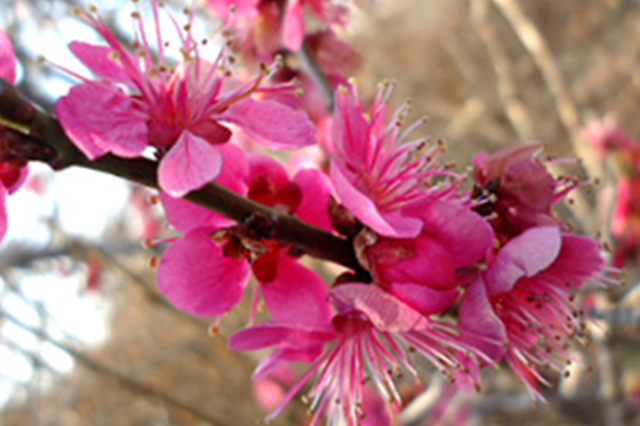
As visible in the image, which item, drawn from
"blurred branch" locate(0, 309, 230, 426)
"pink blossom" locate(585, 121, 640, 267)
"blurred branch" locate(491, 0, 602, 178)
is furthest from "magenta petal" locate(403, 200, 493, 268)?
"blurred branch" locate(491, 0, 602, 178)

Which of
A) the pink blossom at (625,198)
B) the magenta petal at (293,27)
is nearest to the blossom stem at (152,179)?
the magenta petal at (293,27)

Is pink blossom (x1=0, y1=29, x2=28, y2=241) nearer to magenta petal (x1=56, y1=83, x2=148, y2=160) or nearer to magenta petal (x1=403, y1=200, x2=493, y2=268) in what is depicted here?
magenta petal (x1=56, y1=83, x2=148, y2=160)

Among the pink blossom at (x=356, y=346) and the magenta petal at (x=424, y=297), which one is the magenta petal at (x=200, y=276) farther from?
the magenta petal at (x=424, y=297)

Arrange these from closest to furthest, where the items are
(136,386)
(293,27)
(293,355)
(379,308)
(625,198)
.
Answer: (379,308) → (293,355) → (293,27) → (136,386) → (625,198)

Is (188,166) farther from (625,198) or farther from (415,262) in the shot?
(625,198)

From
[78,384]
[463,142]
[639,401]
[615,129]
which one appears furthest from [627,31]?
[78,384]

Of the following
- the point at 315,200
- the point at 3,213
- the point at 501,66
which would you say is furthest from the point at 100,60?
the point at 501,66

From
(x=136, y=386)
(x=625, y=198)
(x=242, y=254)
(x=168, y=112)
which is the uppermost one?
(x=168, y=112)
